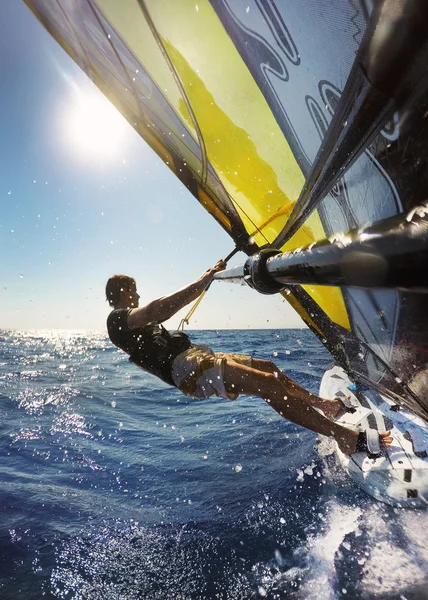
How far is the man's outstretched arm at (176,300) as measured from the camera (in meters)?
3.14

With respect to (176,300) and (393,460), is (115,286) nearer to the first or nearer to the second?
(176,300)

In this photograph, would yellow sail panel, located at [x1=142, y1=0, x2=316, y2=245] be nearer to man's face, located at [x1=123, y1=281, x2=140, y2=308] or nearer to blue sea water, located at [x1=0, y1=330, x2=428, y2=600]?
man's face, located at [x1=123, y1=281, x2=140, y2=308]

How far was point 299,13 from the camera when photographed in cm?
139

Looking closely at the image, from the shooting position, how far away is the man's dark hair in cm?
418

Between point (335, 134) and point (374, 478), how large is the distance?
12.5 ft

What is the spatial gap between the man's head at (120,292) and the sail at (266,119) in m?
1.51

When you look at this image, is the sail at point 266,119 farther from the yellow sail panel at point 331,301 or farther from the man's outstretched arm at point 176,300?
the man's outstretched arm at point 176,300

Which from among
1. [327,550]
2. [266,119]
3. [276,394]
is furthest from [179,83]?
[327,550]

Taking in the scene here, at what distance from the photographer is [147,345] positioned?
3.82 metres

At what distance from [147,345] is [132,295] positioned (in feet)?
2.62

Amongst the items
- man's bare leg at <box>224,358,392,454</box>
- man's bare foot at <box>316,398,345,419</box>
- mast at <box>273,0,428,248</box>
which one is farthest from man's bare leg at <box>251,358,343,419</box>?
mast at <box>273,0,428,248</box>

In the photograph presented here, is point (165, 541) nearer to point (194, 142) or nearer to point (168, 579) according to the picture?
point (168, 579)

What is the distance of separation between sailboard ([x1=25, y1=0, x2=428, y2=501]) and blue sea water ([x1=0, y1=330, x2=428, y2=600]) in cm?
139

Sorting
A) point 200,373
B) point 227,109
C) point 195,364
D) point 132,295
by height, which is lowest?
point 200,373
